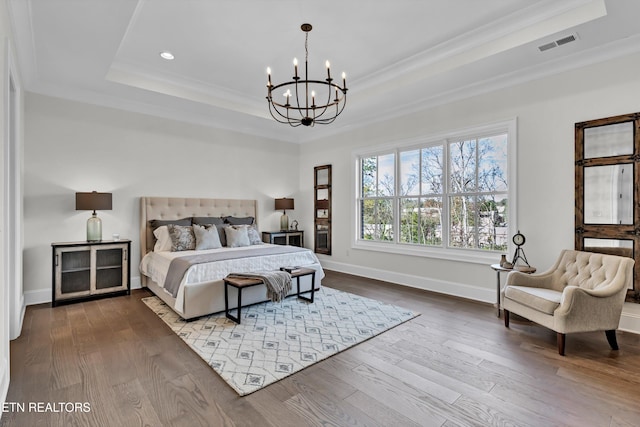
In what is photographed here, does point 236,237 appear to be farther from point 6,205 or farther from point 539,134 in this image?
point 539,134

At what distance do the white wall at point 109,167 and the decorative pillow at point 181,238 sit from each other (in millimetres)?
789

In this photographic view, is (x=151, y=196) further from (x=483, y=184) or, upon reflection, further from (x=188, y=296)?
(x=483, y=184)

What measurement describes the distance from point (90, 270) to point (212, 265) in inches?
75.5

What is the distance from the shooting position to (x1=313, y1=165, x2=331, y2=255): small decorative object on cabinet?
6492mm

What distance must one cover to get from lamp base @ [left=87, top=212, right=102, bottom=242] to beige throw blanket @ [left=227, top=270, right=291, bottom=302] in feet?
7.15

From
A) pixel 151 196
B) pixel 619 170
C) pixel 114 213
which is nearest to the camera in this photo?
pixel 619 170

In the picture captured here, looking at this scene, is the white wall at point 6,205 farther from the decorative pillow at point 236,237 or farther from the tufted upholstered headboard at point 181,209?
the decorative pillow at point 236,237

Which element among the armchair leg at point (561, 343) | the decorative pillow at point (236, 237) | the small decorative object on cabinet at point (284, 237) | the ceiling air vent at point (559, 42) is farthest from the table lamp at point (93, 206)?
the ceiling air vent at point (559, 42)

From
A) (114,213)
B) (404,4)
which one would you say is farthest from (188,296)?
Answer: (404,4)

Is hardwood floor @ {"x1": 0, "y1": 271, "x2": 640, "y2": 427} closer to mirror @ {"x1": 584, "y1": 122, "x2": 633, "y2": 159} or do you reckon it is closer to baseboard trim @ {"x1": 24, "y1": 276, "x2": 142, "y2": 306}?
baseboard trim @ {"x1": 24, "y1": 276, "x2": 142, "y2": 306}

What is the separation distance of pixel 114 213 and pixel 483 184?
543cm

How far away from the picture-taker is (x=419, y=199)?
5121 mm

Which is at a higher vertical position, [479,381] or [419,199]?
[419,199]

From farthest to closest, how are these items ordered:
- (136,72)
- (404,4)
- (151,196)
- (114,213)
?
(151,196), (114,213), (136,72), (404,4)
